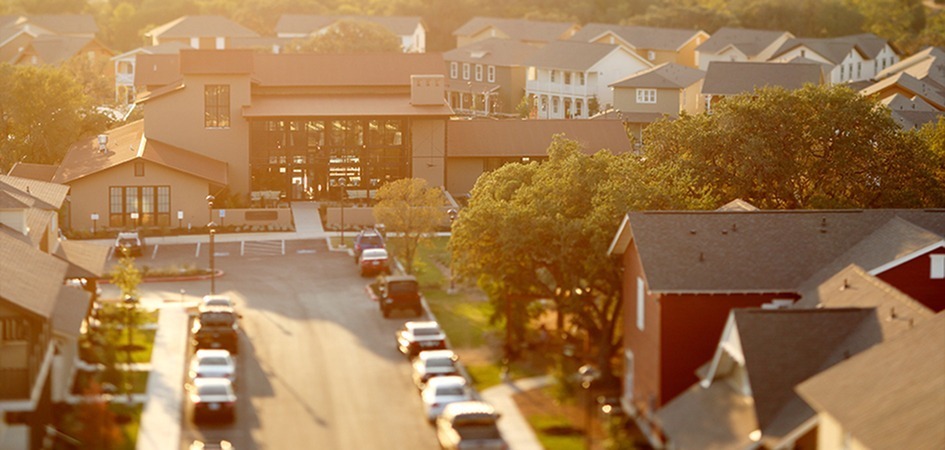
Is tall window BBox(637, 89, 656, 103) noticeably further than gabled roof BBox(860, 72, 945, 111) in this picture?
Yes

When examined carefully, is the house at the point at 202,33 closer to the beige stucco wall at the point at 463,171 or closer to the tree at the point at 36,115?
the tree at the point at 36,115

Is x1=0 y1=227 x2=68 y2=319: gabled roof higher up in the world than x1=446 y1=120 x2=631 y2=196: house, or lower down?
lower down

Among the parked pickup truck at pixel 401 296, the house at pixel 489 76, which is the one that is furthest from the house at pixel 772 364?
the house at pixel 489 76

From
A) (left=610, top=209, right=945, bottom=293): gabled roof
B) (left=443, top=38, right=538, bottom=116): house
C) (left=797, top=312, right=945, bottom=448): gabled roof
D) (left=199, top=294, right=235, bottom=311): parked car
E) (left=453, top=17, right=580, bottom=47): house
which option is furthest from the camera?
(left=453, top=17, right=580, bottom=47): house

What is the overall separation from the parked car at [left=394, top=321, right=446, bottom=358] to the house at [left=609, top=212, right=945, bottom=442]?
26.0 feet

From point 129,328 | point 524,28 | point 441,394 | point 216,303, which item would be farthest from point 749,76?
point 441,394

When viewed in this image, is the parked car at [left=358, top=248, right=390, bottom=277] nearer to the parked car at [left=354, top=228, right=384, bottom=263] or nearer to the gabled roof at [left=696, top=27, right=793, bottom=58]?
the parked car at [left=354, top=228, right=384, bottom=263]

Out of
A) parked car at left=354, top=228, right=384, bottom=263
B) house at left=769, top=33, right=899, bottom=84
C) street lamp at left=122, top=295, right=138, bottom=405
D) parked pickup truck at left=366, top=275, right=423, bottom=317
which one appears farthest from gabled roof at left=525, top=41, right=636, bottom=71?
street lamp at left=122, top=295, right=138, bottom=405

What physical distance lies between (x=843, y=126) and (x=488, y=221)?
23.5m

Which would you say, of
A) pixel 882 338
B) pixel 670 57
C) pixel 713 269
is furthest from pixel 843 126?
pixel 670 57

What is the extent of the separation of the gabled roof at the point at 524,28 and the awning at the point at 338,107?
275ft

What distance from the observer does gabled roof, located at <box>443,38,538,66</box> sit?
141500mm

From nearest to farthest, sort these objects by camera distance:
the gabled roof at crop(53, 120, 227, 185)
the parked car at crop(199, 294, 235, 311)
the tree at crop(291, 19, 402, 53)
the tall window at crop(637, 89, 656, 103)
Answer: the parked car at crop(199, 294, 235, 311), the gabled roof at crop(53, 120, 227, 185), the tall window at crop(637, 89, 656, 103), the tree at crop(291, 19, 402, 53)

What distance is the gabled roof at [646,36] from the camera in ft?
530
